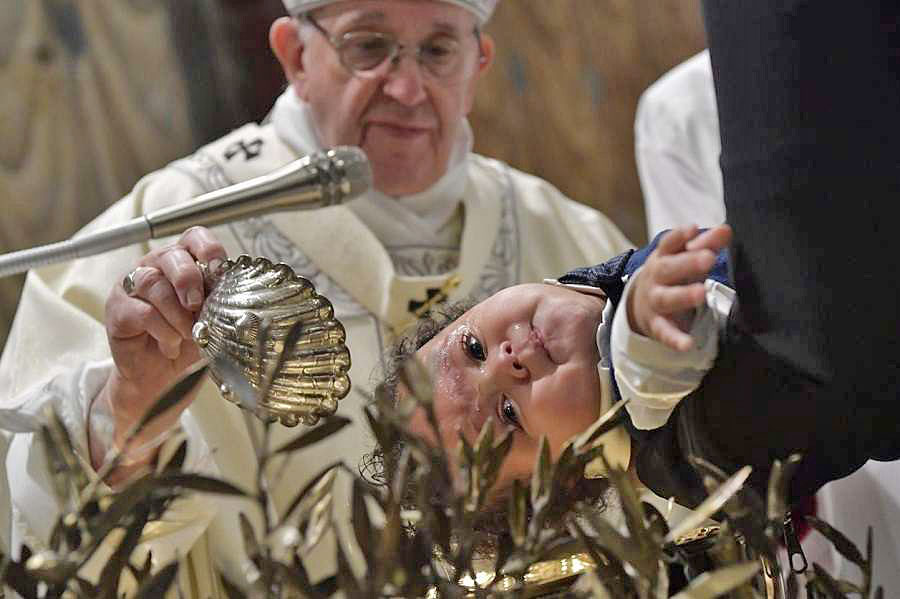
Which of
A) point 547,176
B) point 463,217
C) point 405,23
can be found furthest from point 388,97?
point 547,176

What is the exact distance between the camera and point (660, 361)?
0.88m

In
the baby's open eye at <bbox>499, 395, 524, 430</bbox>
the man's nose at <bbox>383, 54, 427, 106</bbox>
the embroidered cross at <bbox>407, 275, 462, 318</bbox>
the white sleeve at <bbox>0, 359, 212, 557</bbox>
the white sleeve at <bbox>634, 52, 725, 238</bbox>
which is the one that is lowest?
the white sleeve at <bbox>634, 52, 725, 238</bbox>

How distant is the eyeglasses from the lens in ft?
6.35

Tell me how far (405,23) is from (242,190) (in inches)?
36.2

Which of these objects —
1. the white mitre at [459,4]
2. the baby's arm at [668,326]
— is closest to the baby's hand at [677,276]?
→ the baby's arm at [668,326]

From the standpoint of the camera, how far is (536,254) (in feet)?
6.99

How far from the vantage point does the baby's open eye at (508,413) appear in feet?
3.41

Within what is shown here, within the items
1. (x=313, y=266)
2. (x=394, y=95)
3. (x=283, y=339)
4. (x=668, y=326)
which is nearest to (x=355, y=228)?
(x=313, y=266)

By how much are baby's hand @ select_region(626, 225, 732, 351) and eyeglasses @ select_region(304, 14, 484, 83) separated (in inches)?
45.3

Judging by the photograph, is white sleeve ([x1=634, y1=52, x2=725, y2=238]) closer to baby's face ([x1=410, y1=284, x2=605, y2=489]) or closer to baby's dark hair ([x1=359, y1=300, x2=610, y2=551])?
baby's dark hair ([x1=359, y1=300, x2=610, y2=551])

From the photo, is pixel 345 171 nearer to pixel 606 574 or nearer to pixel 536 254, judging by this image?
pixel 606 574

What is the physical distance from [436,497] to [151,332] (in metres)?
0.33

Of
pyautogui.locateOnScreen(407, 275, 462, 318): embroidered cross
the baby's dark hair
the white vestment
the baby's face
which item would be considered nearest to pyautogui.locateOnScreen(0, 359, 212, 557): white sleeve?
the white vestment

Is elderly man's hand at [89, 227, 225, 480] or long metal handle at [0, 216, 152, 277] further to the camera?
elderly man's hand at [89, 227, 225, 480]
